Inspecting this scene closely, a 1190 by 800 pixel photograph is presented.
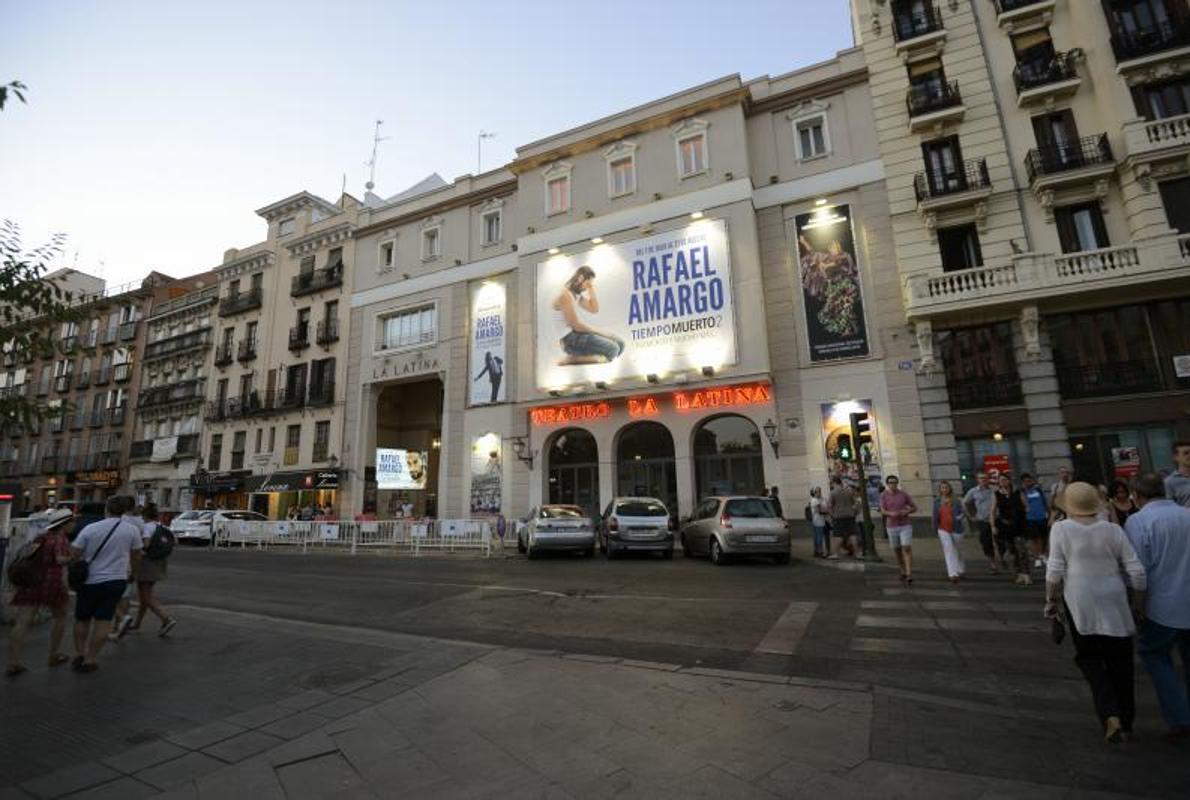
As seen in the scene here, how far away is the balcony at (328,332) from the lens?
102 feet

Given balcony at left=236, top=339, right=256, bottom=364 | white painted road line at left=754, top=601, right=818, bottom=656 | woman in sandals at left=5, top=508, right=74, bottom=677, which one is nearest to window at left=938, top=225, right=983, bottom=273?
white painted road line at left=754, top=601, right=818, bottom=656

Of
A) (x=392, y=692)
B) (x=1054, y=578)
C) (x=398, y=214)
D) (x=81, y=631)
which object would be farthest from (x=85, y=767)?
(x=398, y=214)

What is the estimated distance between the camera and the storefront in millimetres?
29078

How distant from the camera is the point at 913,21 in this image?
21406 mm

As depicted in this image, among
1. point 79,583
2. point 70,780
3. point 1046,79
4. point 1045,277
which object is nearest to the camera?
point 70,780

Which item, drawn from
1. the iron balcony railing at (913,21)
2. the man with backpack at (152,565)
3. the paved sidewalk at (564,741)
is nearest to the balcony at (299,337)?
the man with backpack at (152,565)

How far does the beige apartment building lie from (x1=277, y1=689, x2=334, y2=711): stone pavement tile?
671 inches

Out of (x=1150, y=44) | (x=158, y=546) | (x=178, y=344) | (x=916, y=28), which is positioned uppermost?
(x=916, y=28)

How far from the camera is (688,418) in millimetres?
21641

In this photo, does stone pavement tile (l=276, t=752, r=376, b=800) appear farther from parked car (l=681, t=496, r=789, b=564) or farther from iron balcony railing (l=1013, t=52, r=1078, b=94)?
iron balcony railing (l=1013, t=52, r=1078, b=94)

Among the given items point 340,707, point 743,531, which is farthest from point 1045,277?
point 340,707

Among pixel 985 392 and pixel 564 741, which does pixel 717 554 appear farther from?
pixel 985 392

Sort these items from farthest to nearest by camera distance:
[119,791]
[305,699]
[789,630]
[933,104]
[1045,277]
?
1. [933,104]
2. [1045,277]
3. [789,630]
4. [305,699]
5. [119,791]

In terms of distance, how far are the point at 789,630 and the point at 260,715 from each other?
18.2 feet
